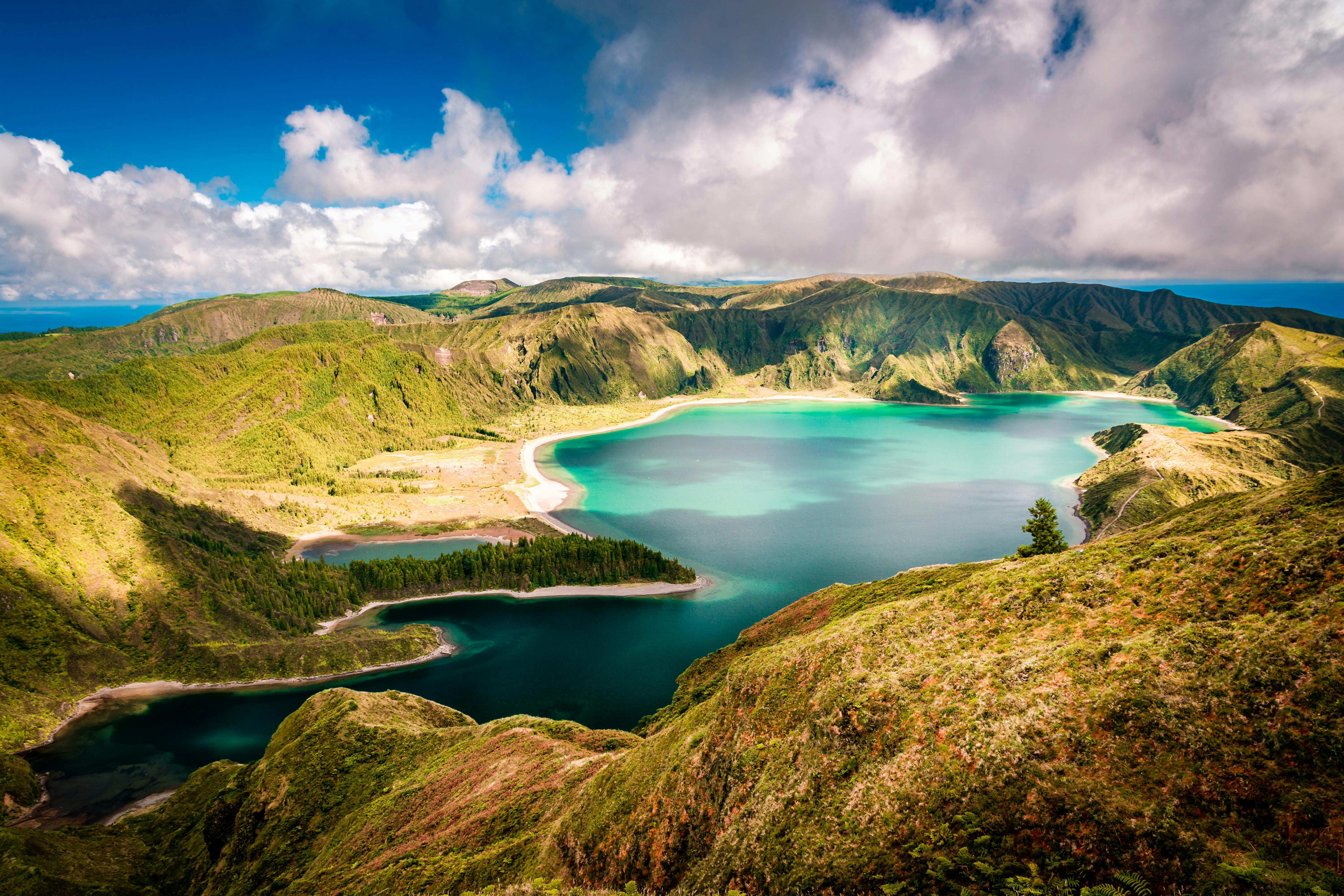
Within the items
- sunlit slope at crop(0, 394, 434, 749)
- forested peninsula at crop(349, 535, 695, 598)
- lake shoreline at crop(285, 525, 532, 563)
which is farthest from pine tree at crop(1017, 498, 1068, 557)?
lake shoreline at crop(285, 525, 532, 563)

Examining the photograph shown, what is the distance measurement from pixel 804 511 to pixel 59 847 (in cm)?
13840

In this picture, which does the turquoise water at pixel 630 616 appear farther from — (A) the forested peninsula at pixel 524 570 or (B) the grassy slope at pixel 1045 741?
(B) the grassy slope at pixel 1045 741

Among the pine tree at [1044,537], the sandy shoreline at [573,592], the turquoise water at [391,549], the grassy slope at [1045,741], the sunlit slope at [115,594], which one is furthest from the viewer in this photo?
the turquoise water at [391,549]

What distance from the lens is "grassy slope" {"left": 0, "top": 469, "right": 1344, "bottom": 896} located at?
1645 centimetres

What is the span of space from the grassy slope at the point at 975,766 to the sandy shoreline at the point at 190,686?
1605 inches

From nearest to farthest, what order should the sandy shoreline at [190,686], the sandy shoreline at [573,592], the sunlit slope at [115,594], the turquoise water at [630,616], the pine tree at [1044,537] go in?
the pine tree at [1044,537] < the turquoise water at [630,616] < the sandy shoreline at [190,686] < the sunlit slope at [115,594] < the sandy shoreline at [573,592]

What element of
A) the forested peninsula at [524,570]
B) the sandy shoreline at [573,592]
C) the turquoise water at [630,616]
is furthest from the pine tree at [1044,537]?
the forested peninsula at [524,570]

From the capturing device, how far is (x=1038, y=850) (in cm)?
1722

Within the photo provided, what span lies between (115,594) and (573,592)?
3049 inches

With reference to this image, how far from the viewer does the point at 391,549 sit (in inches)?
5482

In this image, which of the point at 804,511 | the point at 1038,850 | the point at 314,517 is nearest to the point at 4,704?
the point at 314,517

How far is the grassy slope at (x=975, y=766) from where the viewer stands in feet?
54.0

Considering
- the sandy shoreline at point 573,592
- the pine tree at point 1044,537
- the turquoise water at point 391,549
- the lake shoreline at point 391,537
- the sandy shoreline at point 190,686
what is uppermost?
the pine tree at point 1044,537

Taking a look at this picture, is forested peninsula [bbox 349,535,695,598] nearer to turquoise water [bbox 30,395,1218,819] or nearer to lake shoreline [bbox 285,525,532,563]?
turquoise water [bbox 30,395,1218,819]
